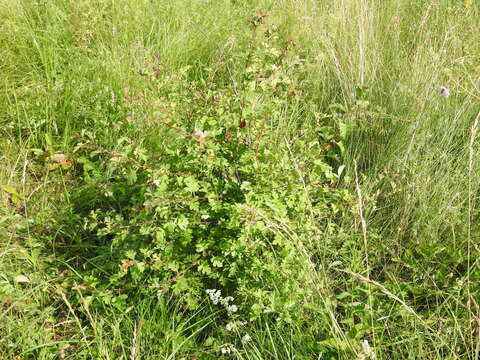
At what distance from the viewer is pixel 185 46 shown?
10.9 feet

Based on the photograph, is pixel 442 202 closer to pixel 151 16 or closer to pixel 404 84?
pixel 404 84

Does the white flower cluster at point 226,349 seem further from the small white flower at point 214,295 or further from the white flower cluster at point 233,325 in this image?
the small white flower at point 214,295

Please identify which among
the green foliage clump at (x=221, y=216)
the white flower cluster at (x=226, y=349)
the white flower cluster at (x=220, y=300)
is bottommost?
the white flower cluster at (x=226, y=349)

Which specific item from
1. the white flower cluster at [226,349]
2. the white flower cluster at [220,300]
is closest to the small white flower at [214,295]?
the white flower cluster at [220,300]

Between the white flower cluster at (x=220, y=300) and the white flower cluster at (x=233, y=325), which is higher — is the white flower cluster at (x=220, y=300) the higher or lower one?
the higher one

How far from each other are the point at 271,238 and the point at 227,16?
231 centimetres

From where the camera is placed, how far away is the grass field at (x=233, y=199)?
185 centimetres

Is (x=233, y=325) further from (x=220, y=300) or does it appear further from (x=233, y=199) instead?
(x=233, y=199)

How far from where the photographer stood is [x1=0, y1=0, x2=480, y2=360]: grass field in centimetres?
185

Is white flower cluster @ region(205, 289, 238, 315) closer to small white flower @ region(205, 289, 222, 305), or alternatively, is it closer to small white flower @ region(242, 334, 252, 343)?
small white flower @ region(205, 289, 222, 305)

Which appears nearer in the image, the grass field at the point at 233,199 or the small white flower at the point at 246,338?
the small white flower at the point at 246,338

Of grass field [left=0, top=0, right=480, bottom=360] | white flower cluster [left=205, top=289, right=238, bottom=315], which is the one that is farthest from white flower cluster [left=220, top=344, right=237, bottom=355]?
white flower cluster [left=205, top=289, right=238, bottom=315]

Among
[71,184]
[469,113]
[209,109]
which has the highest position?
[209,109]

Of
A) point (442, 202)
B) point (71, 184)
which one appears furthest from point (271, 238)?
point (71, 184)
